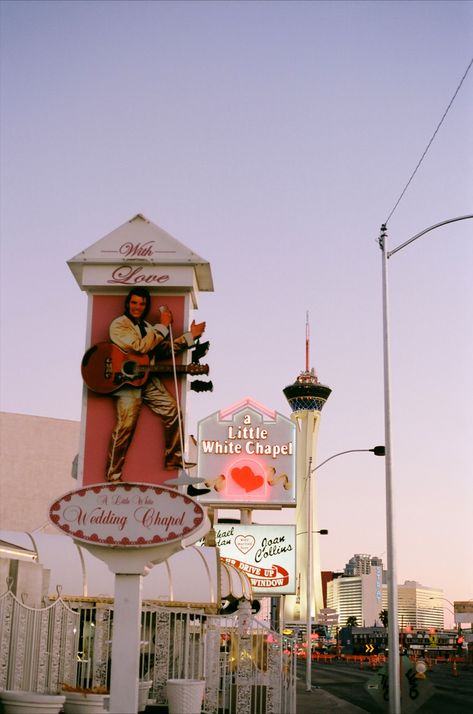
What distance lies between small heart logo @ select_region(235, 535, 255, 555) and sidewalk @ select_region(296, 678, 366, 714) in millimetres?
18503

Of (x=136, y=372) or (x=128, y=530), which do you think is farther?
(x=136, y=372)

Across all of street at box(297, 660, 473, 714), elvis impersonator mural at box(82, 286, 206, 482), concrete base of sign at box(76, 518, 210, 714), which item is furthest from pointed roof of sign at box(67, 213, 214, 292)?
street at box(297, 660, 473, 714)

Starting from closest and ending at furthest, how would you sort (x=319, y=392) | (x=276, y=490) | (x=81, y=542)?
1. (x=81, y=542)
2. (x=276, y=490)
3. (x=319, y=392)

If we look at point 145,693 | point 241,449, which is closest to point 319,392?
point 241,449

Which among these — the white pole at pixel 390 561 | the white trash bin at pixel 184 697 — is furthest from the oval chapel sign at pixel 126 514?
the white trash bin at pixel 184 697

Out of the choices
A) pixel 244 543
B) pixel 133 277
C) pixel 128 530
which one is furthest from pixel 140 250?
pixel 244 543

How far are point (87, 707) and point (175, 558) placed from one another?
9.76 meters

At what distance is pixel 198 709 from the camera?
20.6 m

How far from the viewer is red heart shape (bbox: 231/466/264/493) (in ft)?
177

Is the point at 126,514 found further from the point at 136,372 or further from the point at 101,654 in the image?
the point at 101,654

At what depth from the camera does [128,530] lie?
16.3m

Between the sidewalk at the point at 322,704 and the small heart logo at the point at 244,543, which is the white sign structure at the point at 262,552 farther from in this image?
the sidewalk at the point at 322,704

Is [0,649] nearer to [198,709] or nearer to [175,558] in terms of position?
[198,709]

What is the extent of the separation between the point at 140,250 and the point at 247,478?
3199cm
